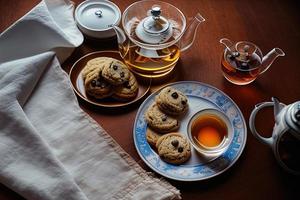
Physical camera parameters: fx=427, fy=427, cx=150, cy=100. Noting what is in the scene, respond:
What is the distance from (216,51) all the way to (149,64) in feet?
0.58

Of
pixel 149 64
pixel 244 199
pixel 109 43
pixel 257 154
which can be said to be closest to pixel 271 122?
pixel 257 154

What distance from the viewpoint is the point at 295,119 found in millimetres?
757

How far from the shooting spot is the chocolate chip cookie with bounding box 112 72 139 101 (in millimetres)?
915

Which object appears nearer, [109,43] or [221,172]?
[221,172]

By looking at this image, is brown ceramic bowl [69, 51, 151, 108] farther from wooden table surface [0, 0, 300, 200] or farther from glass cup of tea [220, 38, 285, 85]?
glass cup of tea [220, 38, 285, 85]

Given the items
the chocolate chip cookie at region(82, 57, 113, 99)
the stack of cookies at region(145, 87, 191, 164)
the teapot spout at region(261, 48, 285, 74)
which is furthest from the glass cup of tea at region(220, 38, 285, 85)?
the chocolate chip cookie at region(82, 57, 113, 99)

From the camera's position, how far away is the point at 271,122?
2.98ft

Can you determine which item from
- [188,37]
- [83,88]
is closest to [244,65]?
[188,37]

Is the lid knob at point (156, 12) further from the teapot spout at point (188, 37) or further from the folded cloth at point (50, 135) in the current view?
the folded cloth at point (50, 135)

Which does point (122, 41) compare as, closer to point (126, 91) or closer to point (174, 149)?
point (126, 91)

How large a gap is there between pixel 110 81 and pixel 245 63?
0.30 m

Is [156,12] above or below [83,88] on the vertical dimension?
above

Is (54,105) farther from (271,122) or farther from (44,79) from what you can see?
(271,122)

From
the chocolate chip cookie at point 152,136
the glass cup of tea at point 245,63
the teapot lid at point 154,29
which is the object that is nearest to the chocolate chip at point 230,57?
the glass cup of tea at point 245,63
